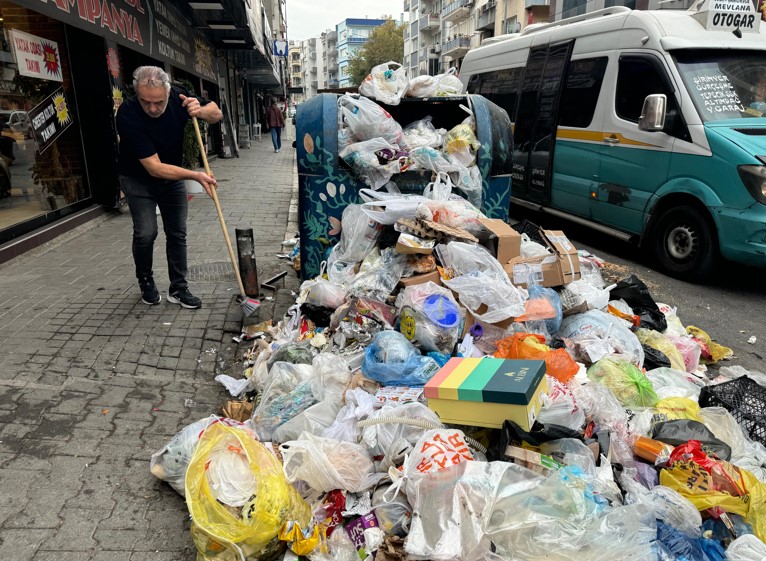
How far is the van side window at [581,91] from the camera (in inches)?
261

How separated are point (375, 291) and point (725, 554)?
2.32m

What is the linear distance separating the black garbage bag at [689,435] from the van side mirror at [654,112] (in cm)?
385

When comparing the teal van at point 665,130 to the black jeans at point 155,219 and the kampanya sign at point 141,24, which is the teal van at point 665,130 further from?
the kampanya sign at point 141,24

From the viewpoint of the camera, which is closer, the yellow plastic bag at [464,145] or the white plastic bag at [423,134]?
the yellow plastic bag at [464,145]

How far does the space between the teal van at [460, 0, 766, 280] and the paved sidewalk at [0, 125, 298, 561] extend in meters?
3.58

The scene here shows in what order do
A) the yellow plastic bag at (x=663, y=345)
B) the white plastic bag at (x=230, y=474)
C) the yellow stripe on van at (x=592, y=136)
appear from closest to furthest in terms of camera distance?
1. the white plastic bag at (x=230, y=474)
2. the yellow plastic bag at (x=663, y=345)
3. the yellow stripe on van at (x=592, y=136)

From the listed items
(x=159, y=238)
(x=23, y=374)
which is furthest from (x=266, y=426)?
(x=159, y=238)

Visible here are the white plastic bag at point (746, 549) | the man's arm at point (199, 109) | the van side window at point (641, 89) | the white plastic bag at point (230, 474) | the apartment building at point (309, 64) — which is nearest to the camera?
the white plastic bag at point (746, 549)

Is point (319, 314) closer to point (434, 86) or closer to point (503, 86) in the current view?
point (434, 86)

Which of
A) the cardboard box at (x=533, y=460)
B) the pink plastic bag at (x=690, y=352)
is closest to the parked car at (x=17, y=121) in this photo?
the cardboard box at (x=533, y=460)

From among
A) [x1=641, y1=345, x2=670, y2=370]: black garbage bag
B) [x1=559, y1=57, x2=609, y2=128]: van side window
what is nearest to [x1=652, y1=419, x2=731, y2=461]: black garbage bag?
[x1=641, y1=345, x2=670, y2=370]: black garbage bag

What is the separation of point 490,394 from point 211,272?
372 centimetres

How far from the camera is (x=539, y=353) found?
3.01 meters

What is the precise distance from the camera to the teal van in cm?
507
